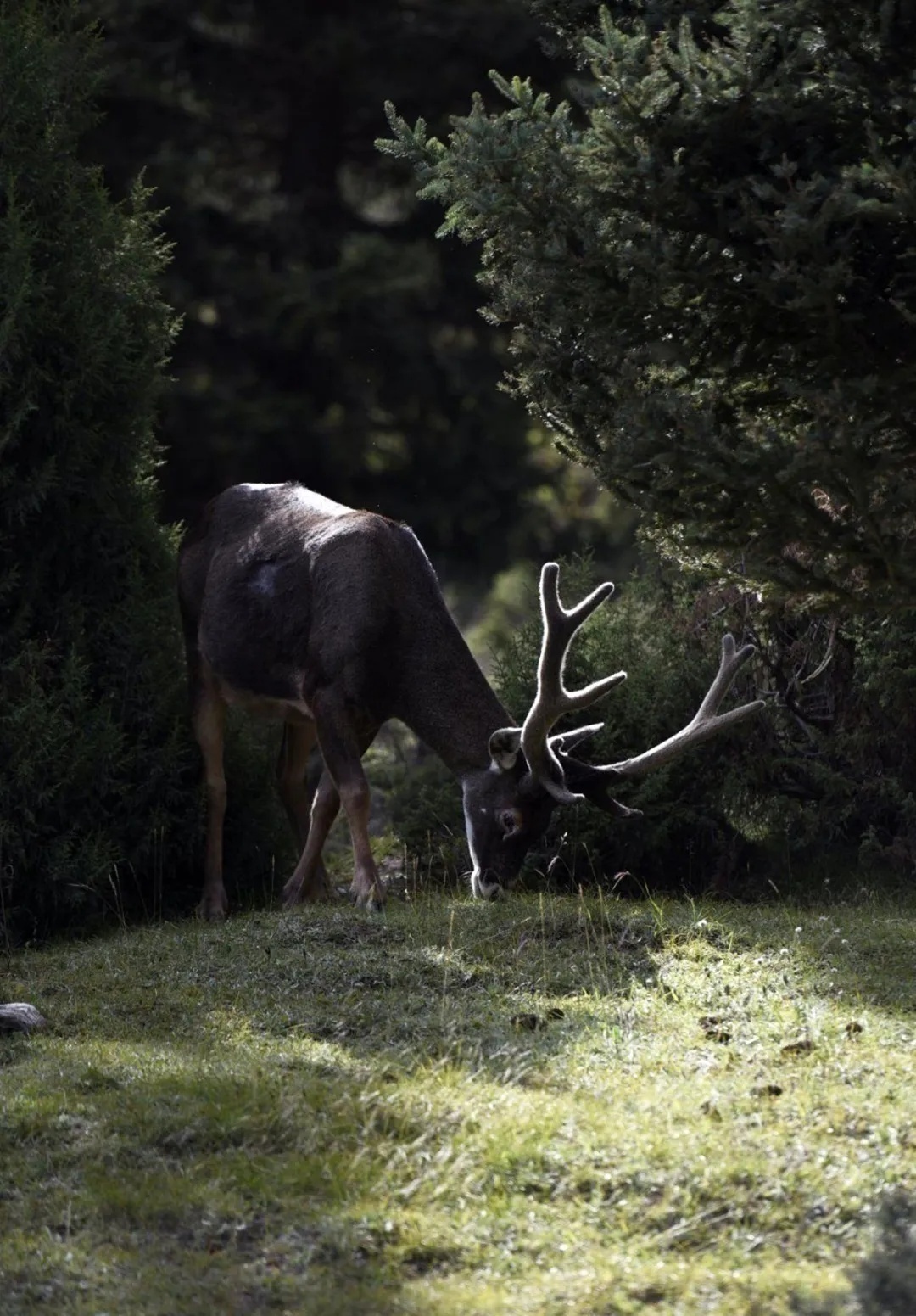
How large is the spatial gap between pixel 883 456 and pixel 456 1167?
128 inches

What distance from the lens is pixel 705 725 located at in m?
10.3

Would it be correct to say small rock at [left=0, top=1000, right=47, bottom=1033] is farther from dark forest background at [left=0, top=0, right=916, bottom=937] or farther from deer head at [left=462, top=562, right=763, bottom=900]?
deer head at [left=462, top=562, right=763, bottom=900]

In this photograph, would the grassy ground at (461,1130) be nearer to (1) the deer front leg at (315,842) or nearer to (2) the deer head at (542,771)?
(2) the deer head at (542,771)

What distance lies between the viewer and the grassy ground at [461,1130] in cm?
533

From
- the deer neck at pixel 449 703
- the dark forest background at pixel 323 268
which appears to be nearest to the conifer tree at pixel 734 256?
the deer neck at pixel 449 703

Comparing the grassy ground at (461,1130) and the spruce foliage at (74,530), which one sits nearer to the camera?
the grassy ground at (461,1130)

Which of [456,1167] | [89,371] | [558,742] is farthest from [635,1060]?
[89,371]

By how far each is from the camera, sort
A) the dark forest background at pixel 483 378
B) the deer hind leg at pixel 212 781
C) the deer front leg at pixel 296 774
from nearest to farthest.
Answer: the dark forest background at pixel 483 378, the deer hind leg at pixel 212 781, the deer front leg at pixel 296 774

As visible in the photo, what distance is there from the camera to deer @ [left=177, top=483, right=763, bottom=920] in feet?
34.1

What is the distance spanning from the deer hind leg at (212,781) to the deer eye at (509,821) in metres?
1.87

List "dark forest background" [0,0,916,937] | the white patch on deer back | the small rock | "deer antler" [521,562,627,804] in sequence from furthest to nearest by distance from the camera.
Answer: the white patch on deer back
"deer antler" [521,562,627,804]
the small rock
"dark forest background" [0,0,916,937]

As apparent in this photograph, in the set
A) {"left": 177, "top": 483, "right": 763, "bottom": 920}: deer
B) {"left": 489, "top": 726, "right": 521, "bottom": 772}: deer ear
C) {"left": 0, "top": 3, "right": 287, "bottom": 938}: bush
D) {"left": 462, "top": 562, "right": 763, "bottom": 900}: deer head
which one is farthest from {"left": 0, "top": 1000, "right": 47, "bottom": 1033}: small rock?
{"left": 489, "top": 726, "right": 521, "bottom": 772}: deer ear

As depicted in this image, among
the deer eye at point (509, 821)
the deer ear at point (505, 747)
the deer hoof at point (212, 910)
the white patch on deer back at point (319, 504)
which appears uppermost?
the white patch on deer back at point (319, 504)

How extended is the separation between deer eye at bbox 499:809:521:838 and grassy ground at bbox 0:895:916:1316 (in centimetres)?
142
